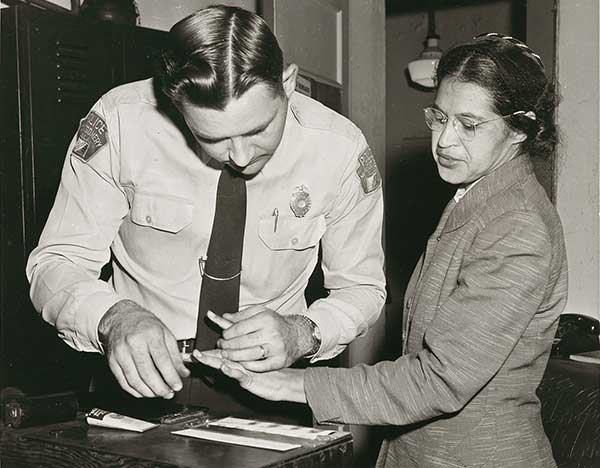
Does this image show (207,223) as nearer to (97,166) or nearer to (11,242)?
(97,166)

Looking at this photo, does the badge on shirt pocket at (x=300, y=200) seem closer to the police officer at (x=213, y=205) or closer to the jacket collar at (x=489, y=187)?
the police officer at (x=213, y=205)

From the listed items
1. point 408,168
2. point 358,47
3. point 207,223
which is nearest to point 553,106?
point 207,223

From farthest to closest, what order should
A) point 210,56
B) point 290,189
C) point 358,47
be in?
point 358,47, point 290,189, point 210,56

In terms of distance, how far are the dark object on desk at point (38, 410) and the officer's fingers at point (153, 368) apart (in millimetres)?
167

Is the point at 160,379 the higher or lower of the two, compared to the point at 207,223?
lower

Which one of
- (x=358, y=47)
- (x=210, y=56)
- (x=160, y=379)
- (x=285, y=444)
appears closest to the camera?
(x=285, y=444)

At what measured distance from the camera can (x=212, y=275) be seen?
1.85 meters

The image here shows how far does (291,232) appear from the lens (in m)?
2.04

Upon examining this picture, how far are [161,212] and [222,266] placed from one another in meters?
0.23

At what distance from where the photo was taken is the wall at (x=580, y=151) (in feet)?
11.5

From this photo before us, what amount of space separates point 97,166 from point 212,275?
40 centimetres

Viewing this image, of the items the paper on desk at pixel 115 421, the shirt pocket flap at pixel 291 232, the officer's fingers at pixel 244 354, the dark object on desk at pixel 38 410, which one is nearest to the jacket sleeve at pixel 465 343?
the officer's fingers at pixel 244 354

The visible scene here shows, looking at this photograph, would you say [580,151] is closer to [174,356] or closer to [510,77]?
[510,77]

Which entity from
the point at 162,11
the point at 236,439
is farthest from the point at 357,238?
the point at 162,11
